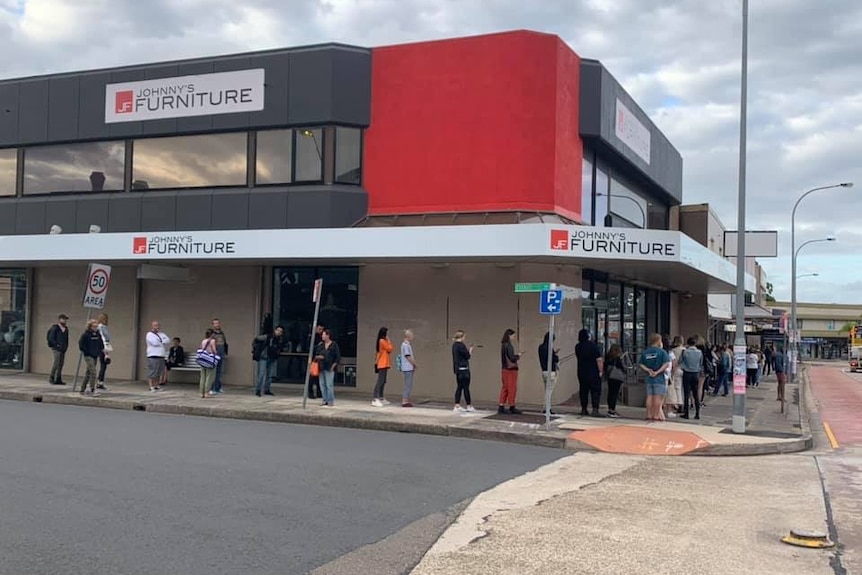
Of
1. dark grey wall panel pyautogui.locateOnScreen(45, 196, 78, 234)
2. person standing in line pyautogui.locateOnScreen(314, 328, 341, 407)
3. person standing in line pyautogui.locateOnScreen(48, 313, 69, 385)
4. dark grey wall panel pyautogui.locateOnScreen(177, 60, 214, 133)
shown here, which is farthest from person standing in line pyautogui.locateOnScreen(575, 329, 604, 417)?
dark grey wall panel pyautogui.locateOnScreen(45, 196, 78, 234)

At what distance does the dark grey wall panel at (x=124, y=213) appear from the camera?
1920 centimetres

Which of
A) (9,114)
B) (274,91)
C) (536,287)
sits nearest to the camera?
(536,287)

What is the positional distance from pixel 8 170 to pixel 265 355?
10.4 m

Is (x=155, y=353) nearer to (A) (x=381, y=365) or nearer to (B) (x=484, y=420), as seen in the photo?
(A) (x=381, y=365)

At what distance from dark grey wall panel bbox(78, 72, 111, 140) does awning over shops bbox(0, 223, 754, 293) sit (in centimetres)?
331

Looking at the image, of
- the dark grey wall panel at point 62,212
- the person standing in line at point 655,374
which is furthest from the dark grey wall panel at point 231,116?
the person standing in line at point 655,374

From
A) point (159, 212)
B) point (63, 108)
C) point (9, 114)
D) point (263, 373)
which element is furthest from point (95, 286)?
point (9, 114)

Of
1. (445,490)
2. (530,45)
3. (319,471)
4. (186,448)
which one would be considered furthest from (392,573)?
(530,45)

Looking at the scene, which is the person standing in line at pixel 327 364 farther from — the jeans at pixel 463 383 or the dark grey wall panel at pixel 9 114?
the dark grey wall panel at pixel 9 114

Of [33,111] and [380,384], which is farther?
[33,111]

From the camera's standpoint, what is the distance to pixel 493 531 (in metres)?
6.68

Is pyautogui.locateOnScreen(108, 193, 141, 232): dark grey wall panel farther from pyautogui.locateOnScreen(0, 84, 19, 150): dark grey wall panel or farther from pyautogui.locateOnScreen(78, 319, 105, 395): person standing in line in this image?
pyautogui.locateOnScreen(0, 84, 19, 150): dark grey wall panel

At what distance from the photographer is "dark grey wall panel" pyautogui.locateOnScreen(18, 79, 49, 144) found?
67.4ft

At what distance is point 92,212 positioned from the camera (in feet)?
64.7
